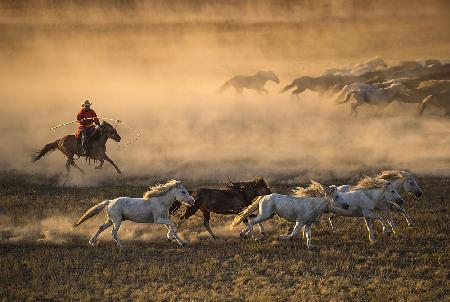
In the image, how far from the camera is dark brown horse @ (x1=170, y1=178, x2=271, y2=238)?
16.5 m

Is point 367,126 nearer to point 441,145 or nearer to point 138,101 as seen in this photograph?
point 441,145

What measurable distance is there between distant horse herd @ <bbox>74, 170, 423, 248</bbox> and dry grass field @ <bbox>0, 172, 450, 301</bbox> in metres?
0.45

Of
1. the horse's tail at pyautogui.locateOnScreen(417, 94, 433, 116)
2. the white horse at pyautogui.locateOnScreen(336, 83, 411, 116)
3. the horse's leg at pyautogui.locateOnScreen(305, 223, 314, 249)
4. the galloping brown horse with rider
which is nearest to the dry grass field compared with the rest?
the horse's leg at pyautogui.locateOnScreen(305, 223, 314, 249)

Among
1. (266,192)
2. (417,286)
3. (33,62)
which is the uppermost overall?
(33,62)

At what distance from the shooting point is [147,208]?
15.6m

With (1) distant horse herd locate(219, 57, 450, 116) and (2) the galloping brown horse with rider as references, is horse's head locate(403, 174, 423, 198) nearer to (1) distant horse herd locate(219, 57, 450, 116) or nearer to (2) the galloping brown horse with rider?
(2) the galloping brown horse with rider

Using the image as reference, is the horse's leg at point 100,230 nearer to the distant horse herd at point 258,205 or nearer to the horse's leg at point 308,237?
the distant horse herd at point 258,205

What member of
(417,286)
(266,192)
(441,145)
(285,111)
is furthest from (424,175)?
(285,111)

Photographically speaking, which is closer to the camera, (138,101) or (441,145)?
(441,145)

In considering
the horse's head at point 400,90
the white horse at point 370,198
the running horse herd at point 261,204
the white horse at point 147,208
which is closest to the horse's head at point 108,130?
the running horse herd at point 261,204

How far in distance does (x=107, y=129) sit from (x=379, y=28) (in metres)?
92.3

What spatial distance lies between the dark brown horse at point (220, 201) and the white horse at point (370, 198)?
74.0 inches

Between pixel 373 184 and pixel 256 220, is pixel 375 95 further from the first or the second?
pixel 256 220

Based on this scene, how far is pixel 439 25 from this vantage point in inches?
4090
